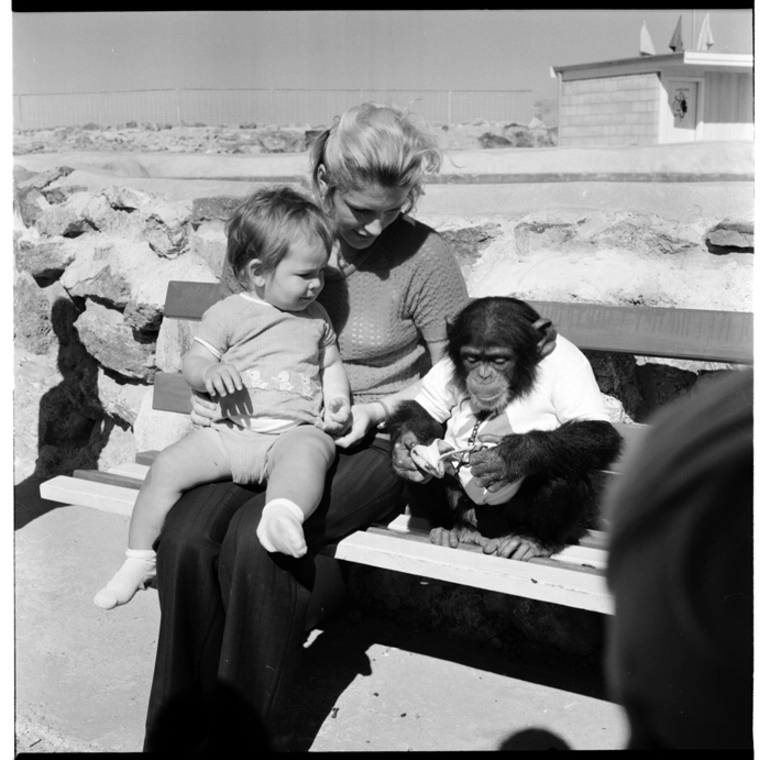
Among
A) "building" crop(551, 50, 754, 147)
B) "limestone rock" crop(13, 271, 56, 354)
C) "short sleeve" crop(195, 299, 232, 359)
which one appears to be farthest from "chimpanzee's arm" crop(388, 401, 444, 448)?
"building" crop(551, 50, 754, 147)

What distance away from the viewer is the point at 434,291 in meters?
3.23

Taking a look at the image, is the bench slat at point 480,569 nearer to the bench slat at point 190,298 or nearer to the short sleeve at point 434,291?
the short sleeve at point 434,291

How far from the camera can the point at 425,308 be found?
325cm

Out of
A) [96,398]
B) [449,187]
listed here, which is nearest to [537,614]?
[96,398]

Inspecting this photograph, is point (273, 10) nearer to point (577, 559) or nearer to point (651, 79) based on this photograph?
point (577, 559)

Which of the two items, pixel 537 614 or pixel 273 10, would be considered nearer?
pixel 273 10

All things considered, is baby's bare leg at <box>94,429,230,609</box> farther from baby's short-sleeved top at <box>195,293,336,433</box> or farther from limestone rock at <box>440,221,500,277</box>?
limestone rock at <box>440,221,500,277</box>

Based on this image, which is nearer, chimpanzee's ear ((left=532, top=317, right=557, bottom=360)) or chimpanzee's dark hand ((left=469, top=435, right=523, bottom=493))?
chimpanzee's dark hand ((left=469, top=435, right=523, bottom=493))

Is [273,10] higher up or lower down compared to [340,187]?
higher up

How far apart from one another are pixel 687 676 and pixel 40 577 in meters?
3.75

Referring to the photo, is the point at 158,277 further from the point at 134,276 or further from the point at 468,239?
the point at 468,239

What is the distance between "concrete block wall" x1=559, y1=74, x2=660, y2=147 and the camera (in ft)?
68.0

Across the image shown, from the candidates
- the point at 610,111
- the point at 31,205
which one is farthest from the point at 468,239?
the point at 610,111

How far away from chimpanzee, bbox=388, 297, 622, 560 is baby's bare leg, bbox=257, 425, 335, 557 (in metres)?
0.26
